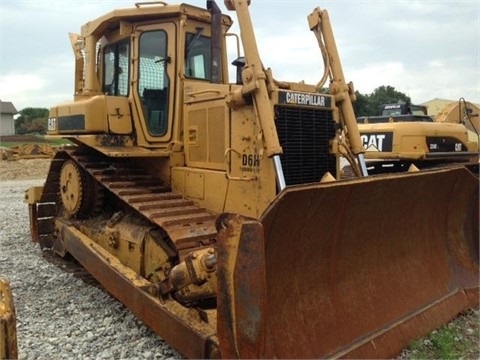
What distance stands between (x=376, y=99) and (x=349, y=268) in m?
52.4

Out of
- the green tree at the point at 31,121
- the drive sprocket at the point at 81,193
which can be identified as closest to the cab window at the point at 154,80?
the drive sprocket at the point at 81,193

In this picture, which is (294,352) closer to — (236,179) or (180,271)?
(180,271)

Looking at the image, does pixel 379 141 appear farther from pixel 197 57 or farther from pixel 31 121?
pixel 31 121

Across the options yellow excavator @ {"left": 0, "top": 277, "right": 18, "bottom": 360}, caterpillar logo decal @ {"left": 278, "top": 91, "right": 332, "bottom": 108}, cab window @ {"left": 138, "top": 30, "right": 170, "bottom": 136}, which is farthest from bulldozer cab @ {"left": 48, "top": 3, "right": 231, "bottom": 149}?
yellow excavator @ {"left": 0, "top": 277, "right": 18, "bottom": 360}

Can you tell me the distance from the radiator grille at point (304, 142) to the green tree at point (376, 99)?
132 ft

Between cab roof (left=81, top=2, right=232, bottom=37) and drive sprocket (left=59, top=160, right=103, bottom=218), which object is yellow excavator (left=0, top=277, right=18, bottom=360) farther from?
cab roof (left=81, top=2, right=232, bottom=37)

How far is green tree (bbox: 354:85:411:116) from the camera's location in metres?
45.3

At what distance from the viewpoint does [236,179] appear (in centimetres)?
451

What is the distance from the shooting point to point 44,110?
6028cm

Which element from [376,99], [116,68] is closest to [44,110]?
[376,99]

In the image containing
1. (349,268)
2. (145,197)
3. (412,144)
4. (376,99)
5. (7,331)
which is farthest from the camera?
(376,99)

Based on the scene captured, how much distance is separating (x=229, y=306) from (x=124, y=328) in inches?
69.7

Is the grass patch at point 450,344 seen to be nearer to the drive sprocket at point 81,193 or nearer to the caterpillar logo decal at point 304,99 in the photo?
the caterpillar logo decal at point 304,99

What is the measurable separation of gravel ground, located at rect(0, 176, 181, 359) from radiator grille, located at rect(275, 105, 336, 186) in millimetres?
1914
